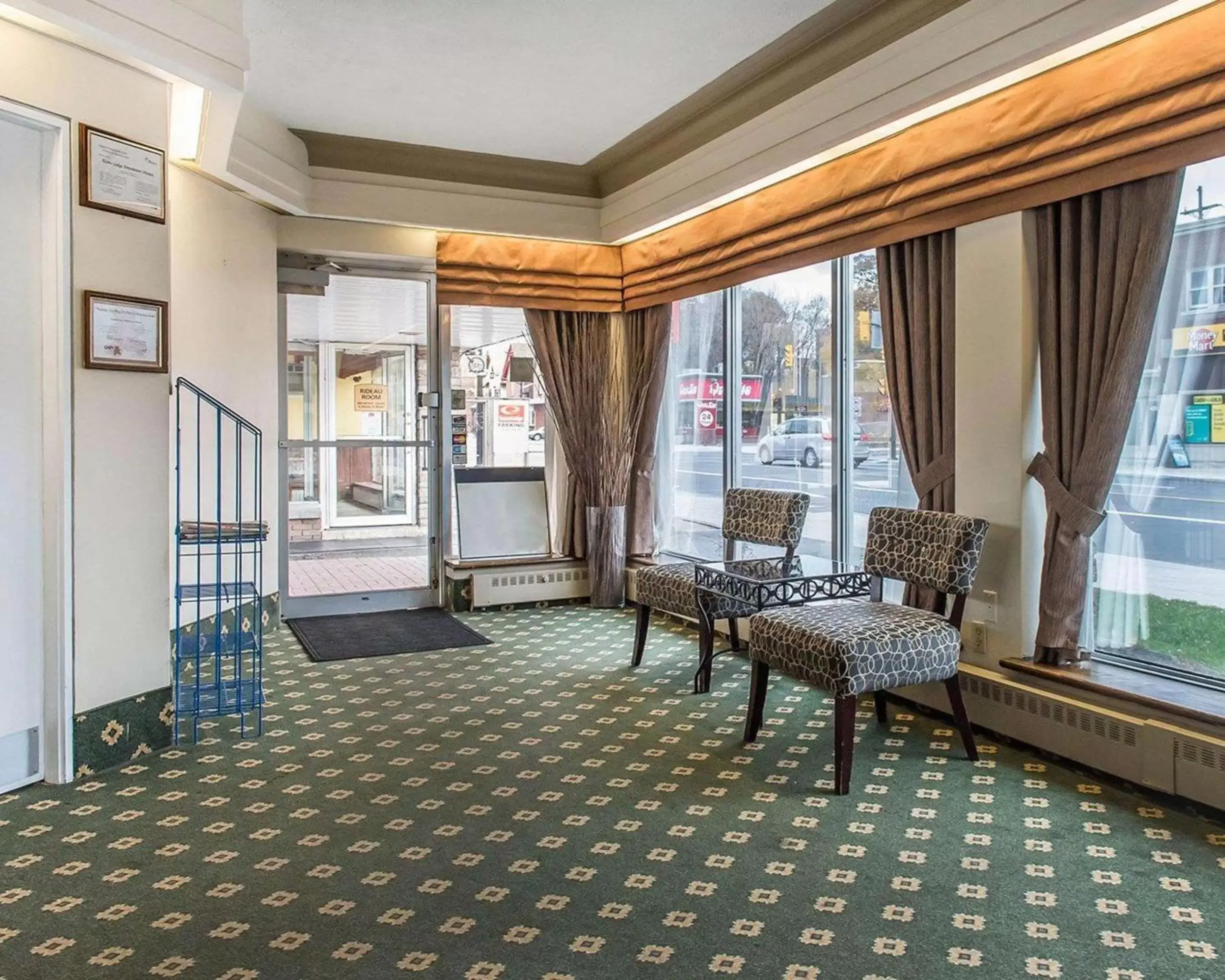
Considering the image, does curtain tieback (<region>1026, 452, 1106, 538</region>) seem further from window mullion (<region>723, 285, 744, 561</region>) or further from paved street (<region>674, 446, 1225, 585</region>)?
window mullion (<region>723, 285, 744, 561</region>)

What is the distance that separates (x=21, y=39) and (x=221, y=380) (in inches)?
87.2

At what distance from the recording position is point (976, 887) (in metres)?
2.43

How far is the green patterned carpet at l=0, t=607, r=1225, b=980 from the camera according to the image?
2.13 metres

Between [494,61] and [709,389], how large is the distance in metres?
2.36

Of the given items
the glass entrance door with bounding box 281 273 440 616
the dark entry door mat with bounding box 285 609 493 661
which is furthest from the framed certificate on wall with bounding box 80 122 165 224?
the dark entry door mat with bounding box 285 609 493 661

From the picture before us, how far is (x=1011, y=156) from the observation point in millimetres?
3430

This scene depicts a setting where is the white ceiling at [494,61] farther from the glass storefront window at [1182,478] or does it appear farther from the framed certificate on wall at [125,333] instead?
the glass storefront window at [1182,478]

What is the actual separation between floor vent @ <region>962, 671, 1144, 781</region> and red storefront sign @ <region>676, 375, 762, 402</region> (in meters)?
2.24

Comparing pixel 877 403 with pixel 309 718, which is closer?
pixel 309 718

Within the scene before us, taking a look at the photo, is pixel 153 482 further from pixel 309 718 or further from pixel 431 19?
pixel 431 19

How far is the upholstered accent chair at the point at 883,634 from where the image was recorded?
3.09 metres

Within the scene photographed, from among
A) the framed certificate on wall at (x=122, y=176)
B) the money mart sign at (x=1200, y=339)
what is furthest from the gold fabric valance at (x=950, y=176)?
the framed certificate on wall at (x=122, y=176)

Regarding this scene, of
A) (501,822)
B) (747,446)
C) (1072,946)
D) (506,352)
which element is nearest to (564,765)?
(501,822)

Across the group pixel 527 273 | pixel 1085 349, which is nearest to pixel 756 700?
pixel 1085 349
